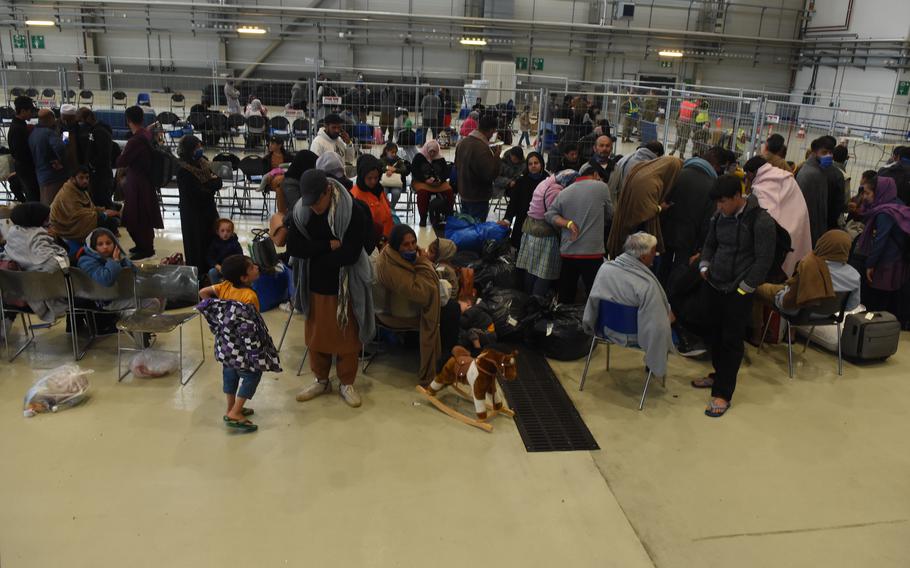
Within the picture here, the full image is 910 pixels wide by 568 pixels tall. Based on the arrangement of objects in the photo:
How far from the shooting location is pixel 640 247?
171 inches

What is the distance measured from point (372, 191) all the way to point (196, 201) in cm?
161

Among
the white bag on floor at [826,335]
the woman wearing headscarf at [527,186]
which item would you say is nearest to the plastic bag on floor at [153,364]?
the woman wearing headscarf at [527,186]

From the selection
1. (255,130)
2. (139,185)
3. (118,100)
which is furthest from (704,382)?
(118,100)

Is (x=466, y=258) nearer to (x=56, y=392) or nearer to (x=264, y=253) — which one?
(x=264, y=253)

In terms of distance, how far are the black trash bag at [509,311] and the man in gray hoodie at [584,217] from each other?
52 centimetres

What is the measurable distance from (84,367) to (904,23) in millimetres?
21319

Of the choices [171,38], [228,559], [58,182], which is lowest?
[228,559]

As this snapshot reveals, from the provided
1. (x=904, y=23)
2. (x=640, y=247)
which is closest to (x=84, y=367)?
(x=640, y=247)

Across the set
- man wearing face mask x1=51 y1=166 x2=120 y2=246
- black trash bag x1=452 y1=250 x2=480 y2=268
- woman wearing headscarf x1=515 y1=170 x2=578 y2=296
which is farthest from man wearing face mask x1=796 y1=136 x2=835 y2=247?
man wearing face mask x1=51 y1=166 x2=120 y2=246

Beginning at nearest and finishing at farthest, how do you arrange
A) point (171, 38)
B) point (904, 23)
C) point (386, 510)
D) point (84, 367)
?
point (386, 510), point (84, 367), point (904, 23), point (171, 38)

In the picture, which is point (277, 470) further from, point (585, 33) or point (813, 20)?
point (813, 20)

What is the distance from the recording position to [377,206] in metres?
5.52

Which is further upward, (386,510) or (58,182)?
(58,182)

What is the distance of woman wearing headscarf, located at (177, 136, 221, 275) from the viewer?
5816 mm
